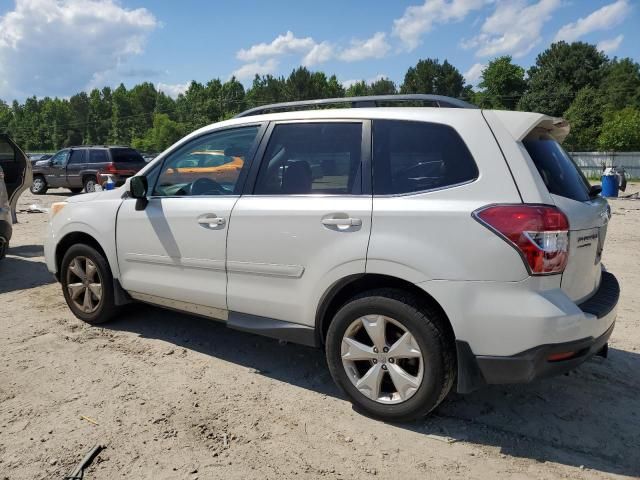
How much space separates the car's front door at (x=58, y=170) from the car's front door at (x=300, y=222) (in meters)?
18.3

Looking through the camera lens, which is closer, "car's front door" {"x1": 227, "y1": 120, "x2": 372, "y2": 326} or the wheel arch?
the wheel arch

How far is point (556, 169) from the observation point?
309cm

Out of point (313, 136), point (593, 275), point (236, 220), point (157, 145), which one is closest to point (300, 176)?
point (313, 136)

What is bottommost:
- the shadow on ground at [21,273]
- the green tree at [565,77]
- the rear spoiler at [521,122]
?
the shadow on ground at [21,273]

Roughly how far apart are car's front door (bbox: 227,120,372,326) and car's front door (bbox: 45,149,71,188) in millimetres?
18270

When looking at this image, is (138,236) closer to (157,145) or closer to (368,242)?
(368,242)

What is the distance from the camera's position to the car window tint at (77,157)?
754 inches

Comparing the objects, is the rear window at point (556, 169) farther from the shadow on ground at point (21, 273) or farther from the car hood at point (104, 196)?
the shadow on ground at point (21, 273)

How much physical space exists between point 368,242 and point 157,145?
91.9 metres

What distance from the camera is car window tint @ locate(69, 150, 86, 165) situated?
1914 centimetres

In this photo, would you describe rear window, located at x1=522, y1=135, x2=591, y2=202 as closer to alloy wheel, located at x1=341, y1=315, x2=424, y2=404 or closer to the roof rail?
the roof rail

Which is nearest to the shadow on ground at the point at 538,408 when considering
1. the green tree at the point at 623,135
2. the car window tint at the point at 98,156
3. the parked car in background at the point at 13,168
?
the parked car in background at the point at 13,168

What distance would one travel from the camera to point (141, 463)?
2.80 meters

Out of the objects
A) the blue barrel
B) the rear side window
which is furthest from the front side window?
the blue barrel
